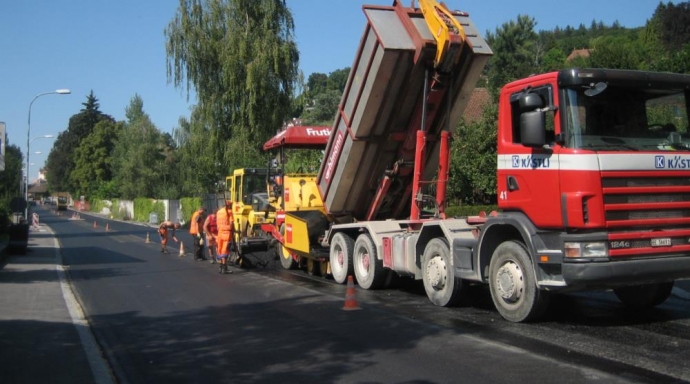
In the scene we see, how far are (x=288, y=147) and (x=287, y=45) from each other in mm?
17159

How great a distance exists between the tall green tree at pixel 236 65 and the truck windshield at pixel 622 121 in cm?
2385

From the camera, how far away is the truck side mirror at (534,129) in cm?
785

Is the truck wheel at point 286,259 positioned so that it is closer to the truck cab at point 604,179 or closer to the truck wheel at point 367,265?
the truck wheel at point 367,265

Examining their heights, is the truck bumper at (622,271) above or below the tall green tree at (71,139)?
below

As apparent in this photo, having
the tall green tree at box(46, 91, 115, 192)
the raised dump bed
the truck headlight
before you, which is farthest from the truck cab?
the tall green tree at box(46, 91, 115, 192)

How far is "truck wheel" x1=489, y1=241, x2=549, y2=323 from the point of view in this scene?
8227 millimetres

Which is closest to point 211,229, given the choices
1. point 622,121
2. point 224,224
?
point 224,224

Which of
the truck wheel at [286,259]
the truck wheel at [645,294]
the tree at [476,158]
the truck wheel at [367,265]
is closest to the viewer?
the truck wheel at [645,294]

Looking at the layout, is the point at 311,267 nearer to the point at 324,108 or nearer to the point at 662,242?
the point at 662,242

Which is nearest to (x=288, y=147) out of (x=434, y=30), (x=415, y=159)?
(x=415, y=159)

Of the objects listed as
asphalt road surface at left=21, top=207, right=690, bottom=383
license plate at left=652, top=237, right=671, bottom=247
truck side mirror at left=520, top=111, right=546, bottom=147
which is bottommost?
asphalt road surface at left=21, top=207, right=690, bottom=383

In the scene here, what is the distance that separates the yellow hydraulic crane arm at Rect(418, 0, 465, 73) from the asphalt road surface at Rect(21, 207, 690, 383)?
12.2 ft

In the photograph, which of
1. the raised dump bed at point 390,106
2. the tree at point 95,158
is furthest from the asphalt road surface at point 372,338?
the tree at point 95,158

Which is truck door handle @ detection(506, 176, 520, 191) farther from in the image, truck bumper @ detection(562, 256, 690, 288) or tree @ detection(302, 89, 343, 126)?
tree @ detection(302, 89, 343, 126)
